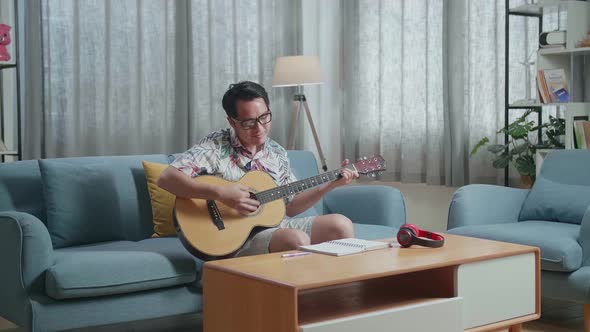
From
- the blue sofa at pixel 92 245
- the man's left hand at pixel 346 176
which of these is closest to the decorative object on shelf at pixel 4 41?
the blue sofa at pixel 92 245

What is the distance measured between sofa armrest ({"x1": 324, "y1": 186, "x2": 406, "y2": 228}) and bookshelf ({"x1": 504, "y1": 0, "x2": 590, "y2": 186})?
3.57 ft

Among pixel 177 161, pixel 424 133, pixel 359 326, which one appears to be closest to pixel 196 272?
pixel 177 161

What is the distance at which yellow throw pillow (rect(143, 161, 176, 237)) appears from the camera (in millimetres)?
3258

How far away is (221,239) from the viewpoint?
2.80 m

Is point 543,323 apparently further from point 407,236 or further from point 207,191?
point 207,191

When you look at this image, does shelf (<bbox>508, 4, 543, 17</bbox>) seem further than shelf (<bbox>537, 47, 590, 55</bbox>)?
Yes

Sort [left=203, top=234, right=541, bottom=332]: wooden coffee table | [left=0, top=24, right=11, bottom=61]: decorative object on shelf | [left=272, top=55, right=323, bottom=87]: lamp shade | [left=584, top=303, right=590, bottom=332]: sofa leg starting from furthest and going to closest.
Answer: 1. [left=272, top=55, right=323, bottom=87]: lamp shade
2. [left=0, top=24, right=11, bottom=61]: decorative object on shelf
3. [left=584, top=303, right=590, bottom=332]: sofa leg
4. [left=203, top=234, right=541, bottom=332]: wooden coffee table

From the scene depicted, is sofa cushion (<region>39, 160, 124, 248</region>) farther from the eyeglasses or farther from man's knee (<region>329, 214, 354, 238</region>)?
man's knee (<region>329, 214, 354, 238</region>)

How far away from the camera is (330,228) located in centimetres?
288

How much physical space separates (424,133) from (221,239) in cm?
255

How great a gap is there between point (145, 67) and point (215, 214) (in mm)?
2258

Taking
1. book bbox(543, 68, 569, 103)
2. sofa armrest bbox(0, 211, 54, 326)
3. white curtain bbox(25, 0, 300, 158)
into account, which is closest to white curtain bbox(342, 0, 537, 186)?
book bbox(543, 68, 569, 103)

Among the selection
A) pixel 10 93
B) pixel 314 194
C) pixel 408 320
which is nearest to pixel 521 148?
pixel 314 194

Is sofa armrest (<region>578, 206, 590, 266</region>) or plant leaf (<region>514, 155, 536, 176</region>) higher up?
plant leaf (<region>514, 155, 536, 176</region>)
